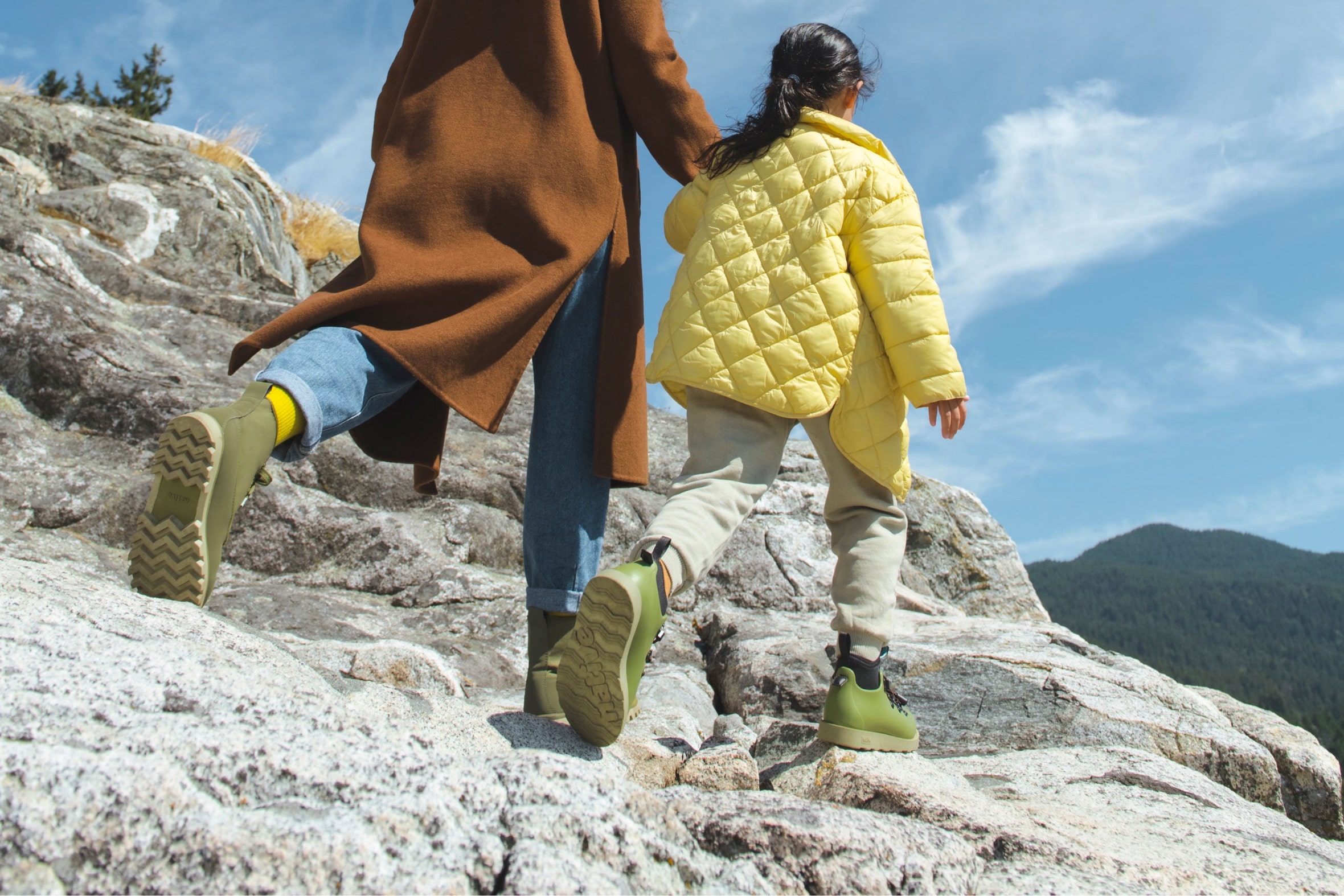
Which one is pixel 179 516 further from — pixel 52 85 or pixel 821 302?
pixel 52 85

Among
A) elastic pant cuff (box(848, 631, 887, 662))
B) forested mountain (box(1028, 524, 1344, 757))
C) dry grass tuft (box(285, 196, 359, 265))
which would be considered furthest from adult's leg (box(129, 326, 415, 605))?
forested mountain (box(1028, 524, 1344, 757))

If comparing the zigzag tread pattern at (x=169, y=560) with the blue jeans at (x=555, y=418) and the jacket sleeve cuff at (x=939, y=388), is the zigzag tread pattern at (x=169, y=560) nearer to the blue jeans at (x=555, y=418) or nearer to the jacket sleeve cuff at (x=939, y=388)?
the blue jeans at (x=555, y=418)

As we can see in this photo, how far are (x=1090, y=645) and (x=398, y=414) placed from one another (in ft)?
9.80

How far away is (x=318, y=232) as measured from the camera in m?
9.61

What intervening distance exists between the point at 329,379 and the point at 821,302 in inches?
43.0

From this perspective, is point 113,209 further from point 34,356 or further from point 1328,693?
point 1328,693

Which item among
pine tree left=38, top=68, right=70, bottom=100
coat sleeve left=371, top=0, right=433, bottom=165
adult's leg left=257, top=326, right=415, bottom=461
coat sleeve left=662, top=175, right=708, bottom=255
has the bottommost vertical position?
adult's leg left=257, top=326, right=415, bottom=461

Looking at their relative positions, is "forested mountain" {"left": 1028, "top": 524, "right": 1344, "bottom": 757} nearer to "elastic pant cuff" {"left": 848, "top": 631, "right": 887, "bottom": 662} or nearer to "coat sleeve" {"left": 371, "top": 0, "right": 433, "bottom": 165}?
"elastic pant cuff" {"left": 848, "top": 631, "right": 887, "bottom": 662}

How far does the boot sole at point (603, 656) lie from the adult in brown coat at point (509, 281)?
280 millimetres

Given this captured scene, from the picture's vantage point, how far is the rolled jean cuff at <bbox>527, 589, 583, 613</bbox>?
1.98 meters

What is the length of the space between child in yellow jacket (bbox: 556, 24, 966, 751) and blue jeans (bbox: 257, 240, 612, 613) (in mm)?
164

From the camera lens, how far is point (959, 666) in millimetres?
3068

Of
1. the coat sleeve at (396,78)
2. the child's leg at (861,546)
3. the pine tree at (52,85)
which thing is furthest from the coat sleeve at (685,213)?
the pine tree at (52,85)

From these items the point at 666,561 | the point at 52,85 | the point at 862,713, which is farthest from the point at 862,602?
the point at 52,85
